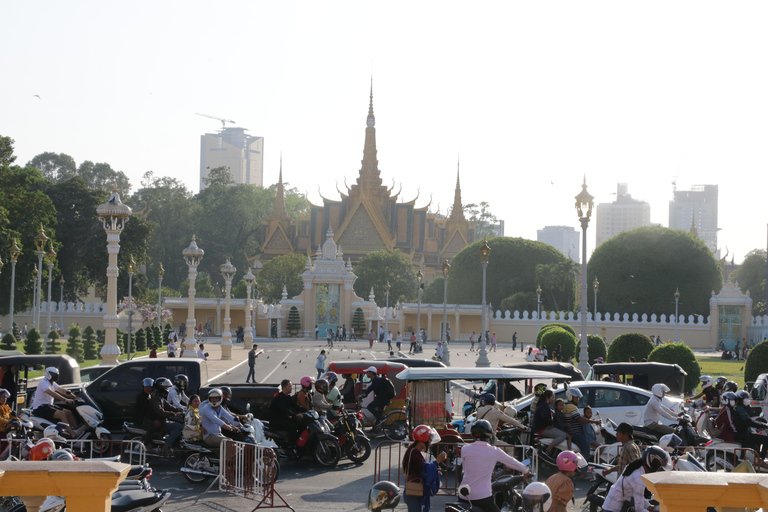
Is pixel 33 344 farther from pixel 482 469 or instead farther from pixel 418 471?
pixel 482 469

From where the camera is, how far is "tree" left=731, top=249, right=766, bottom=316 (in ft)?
249

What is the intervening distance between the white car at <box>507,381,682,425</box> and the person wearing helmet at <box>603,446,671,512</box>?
6193mm

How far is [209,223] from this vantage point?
88812 millimetres

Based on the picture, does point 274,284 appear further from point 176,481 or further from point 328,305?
point 176,481

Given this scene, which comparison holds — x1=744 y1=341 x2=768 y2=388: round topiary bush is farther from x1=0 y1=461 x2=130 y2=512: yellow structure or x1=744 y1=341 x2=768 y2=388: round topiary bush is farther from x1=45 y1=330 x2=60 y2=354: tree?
x1=45 y1=330 x2=60 y2=354: tree

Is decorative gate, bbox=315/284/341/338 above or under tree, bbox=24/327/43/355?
above

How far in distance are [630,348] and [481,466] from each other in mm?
21660

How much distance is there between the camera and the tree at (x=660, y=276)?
58.2 m

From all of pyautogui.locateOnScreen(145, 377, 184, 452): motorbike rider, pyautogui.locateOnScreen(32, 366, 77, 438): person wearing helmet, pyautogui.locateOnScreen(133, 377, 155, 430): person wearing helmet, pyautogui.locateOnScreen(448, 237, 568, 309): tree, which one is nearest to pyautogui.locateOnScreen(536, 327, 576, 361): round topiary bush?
pyautogui.locateOnScreen(145, 377, 184, 452): motorbike rider

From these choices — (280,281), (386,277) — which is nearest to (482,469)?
(386,277)

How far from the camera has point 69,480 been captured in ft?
18.2

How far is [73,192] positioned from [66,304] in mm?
7531

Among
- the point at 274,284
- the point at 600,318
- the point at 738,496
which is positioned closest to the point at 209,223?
the point at 274,284

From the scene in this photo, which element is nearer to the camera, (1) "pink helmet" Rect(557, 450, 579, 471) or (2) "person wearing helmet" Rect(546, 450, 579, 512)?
(2) "person wearing helmet" Rect(546, 450, 579, 512)
